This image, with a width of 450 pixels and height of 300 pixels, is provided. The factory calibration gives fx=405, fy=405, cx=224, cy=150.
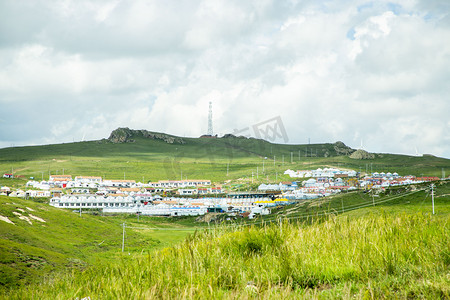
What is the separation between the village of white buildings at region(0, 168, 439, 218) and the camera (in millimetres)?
107438

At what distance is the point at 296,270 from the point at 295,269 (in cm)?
7

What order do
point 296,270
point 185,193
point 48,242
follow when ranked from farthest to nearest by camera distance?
point 185,193, point 48,242, point 296,270

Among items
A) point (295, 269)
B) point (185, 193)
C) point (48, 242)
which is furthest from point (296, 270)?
point (185, 193)

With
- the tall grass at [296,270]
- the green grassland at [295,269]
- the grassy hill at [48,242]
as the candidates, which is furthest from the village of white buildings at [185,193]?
the tall grass at [296,270]

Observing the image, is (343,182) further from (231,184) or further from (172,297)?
(172,297)

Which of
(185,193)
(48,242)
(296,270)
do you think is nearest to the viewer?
(296,270)

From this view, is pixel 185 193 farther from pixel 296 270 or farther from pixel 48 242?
pixel 296 270

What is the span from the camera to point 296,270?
5273mm

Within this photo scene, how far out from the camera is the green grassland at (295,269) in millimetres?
4395

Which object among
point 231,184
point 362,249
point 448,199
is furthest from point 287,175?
point 362,249

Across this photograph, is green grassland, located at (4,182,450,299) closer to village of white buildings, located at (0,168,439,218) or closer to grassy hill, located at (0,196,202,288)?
grassy hill, located at (0,196,202,288)

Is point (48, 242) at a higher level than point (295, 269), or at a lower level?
lower

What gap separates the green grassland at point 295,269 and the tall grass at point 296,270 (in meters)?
0.01

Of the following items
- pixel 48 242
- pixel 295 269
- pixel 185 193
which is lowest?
pixel 185 193
